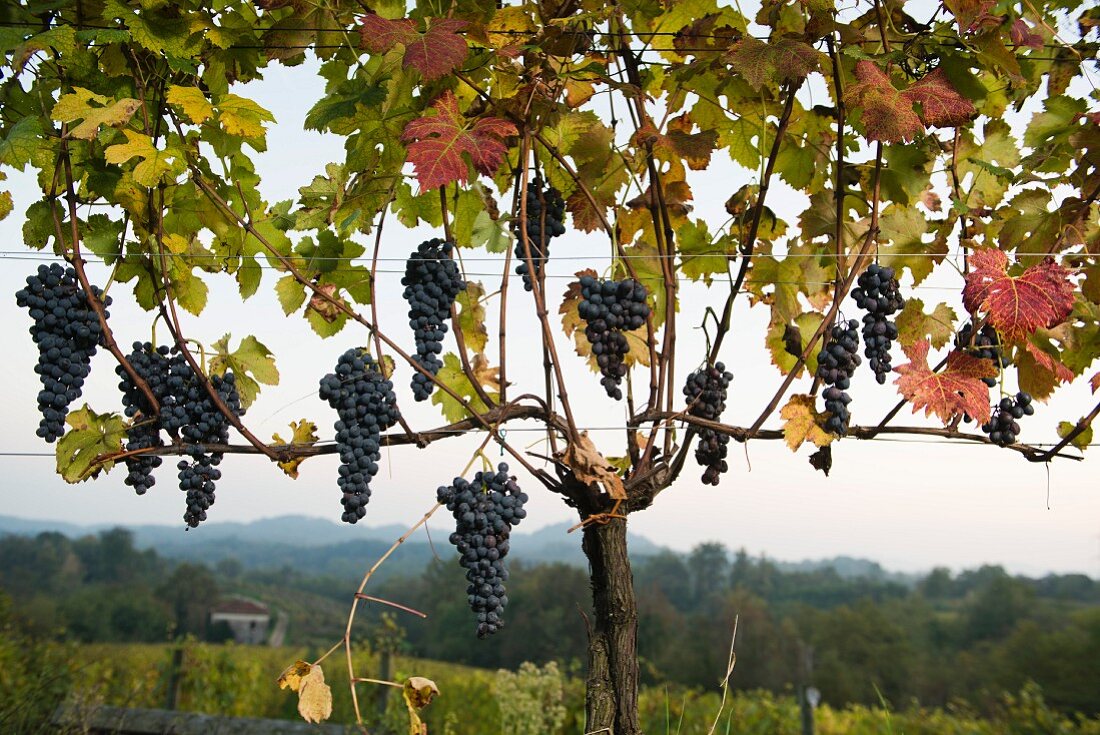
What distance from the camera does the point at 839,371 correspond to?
1.80 metres

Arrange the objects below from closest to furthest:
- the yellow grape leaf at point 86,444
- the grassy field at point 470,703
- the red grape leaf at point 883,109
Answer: the red grape leaf at point 883,109 < the yellow grape leaf at point 86,444 < the grassy field at point 470,703

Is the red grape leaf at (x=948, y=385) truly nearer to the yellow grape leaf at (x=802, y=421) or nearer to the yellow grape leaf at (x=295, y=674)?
the yellow grape leaf at (x=802, y=421)

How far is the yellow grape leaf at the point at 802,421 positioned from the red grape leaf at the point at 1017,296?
39 centimetres

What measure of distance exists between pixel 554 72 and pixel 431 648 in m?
23.7

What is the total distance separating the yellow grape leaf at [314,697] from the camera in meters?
1.60

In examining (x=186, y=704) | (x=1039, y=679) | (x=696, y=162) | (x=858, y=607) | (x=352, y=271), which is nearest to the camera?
(x=696, y=162)

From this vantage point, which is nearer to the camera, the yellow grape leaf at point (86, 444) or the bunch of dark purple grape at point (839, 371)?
the bunch of dark purple grape at point (839, 371)

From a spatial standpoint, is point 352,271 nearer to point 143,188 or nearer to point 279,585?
point 143,188

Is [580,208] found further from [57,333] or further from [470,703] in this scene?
[470,703]

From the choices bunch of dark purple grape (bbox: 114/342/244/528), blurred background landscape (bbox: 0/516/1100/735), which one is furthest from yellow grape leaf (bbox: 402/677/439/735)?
blurred background landscape (bbox: 0/516/1100/735)

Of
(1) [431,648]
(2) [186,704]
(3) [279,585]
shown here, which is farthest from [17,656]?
(3) [279,585]

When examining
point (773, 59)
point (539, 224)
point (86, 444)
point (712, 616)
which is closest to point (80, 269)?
point (86, 444)

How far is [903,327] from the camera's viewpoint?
2002 millimetres

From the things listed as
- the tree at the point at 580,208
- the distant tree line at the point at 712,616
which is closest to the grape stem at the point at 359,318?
the tree at the point at 580,208
